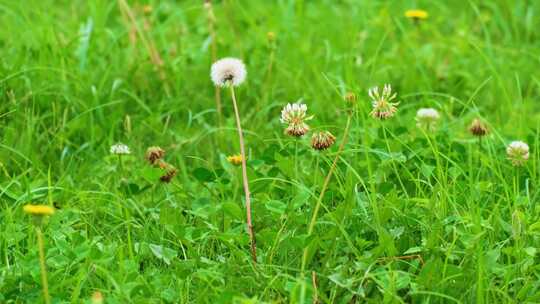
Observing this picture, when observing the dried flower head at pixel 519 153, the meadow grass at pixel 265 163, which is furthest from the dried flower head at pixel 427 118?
the dried flower head at pixel 519 153

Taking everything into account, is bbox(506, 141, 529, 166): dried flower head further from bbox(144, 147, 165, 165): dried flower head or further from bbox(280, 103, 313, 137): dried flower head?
bbox(144, 147, 165, 165): dried flower head

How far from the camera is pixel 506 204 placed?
2.63 meters

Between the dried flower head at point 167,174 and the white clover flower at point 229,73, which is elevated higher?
the white clover flower at point 229,73

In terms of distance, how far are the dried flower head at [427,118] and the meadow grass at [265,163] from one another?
0.04 metres

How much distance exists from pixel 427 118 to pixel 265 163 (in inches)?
22.4

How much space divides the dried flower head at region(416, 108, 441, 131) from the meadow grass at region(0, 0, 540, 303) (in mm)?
38

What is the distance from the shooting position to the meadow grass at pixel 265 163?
2234 mm

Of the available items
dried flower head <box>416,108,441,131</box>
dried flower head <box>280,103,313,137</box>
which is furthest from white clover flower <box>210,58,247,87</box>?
dried flower head <box>416,108,441,131</box>

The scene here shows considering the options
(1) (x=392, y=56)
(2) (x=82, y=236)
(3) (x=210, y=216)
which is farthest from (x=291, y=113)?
(1) (x=392, y=56)

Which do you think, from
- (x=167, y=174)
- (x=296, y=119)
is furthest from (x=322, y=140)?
(x=167, y=174)

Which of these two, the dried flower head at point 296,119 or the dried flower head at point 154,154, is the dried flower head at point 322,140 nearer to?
the dried flower head at point 296,119

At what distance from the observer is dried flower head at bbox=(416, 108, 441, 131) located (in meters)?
2.97

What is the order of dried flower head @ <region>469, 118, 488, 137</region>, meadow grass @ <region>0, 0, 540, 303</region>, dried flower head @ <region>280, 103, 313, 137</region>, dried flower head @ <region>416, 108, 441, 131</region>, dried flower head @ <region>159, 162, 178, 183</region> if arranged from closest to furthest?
1. meadow grass @ <region>0, 0, 540, 303</region>
2. dried flower head @ <region>280, 103, 313, 137</region>
3. dried flower head @ <region>159, 162, 178, 183</region>
4. dried flower head @ <region>469, 118, 488, 137</region>
5. dried flower head @ <region>416, 108, 441, 131</region>

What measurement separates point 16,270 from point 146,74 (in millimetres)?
1366
